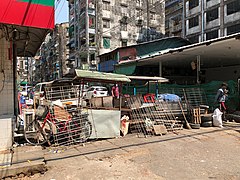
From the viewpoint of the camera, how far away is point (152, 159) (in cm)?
570

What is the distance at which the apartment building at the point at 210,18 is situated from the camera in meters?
32.9

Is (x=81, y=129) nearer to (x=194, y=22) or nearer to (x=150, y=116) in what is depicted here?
(x=150, y=116)

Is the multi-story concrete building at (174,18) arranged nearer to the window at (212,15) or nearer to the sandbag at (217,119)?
the window at (212,15)

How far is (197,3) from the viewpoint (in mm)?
39312

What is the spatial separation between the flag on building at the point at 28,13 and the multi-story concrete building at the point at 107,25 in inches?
1305

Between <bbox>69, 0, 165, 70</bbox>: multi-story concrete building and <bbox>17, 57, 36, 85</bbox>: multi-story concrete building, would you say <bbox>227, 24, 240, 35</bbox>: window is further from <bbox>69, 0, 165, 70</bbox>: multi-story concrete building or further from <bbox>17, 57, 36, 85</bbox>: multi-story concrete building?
<bbox>17, 57, 36, 85</bbox>: multi-story concrete building

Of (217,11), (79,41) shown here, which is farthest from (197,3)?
(79,41)

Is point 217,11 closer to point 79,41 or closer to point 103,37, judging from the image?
point 103,37

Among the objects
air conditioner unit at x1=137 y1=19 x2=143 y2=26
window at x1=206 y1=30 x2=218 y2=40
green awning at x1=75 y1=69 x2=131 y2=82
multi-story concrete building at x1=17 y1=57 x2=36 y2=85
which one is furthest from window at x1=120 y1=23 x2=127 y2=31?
green awning at x1=75 y1=69 x2=131 y2=82

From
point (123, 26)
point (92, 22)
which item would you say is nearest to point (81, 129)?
point (92, 22)

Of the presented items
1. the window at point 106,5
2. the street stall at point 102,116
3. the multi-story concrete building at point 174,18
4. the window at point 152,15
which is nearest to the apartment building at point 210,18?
the multi-story concrete building at point 174,18

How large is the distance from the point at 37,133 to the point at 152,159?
3.79 metres

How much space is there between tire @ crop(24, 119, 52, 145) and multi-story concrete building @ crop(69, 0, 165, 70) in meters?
32.1

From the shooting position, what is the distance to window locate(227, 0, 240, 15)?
32562 millimetres
